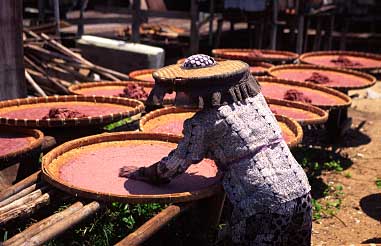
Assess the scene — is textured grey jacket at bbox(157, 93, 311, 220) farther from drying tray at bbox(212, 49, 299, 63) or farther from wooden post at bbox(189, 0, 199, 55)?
wooden post at bbox(189, 0, 199, 55)

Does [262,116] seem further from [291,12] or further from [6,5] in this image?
[291,12]

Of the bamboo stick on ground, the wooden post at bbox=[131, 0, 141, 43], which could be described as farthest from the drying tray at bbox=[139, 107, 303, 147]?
the wooden post at bbox=[131, 0, 141, 43]

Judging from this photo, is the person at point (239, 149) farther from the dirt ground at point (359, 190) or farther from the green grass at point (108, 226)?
the dirt ground at point (359, 190)

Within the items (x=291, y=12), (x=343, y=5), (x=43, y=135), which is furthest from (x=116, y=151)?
(x=343, y=5)

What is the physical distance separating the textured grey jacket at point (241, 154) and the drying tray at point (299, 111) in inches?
75.0

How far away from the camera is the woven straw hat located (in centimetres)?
298

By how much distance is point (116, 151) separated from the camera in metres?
3.82

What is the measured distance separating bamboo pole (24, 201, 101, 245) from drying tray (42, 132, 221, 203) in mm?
73

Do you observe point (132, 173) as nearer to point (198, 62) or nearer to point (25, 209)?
point (25, 209)

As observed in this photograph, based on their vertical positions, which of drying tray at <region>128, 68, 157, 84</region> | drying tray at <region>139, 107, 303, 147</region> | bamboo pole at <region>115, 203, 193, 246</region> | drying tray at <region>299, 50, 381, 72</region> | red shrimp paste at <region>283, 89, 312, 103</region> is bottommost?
bamboo pole at <region>115, 203, 193, 246</region>

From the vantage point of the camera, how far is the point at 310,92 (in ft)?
20.7

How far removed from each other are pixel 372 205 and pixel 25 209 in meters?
4.05

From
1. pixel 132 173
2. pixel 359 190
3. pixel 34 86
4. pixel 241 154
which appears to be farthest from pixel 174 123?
pixel 34 86

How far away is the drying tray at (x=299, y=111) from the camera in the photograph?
5020 mm
